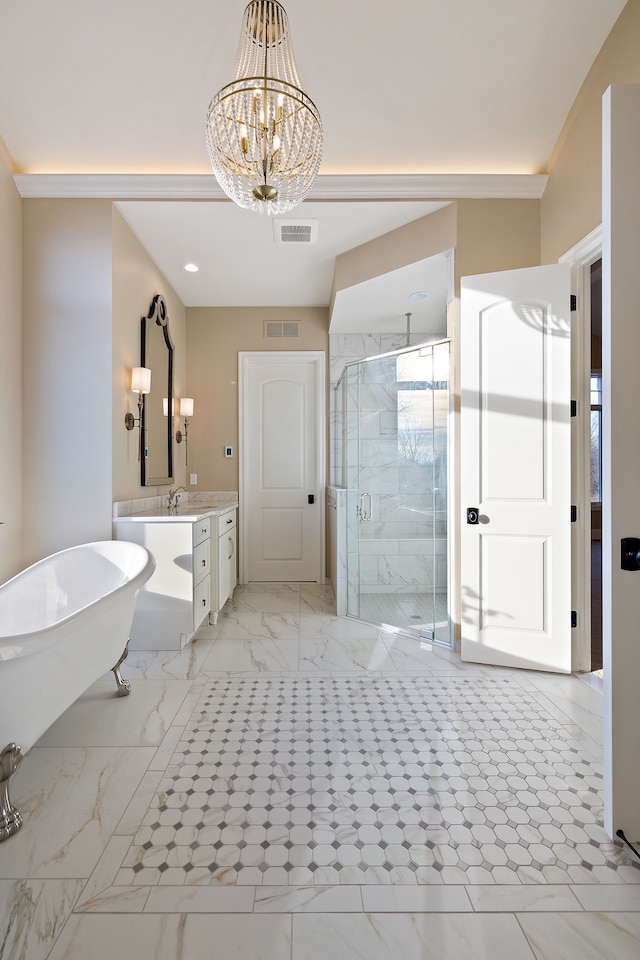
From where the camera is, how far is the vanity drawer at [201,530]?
306cm

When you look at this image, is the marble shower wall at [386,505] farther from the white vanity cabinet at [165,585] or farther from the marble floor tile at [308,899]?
the marble floor tile at [308,899]

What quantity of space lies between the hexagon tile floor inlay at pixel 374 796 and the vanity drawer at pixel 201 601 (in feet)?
2.32

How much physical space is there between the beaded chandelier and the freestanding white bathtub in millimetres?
1665

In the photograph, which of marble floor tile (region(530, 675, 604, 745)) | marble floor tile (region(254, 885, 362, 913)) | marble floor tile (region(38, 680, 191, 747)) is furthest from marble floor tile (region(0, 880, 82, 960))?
marble floor tile (region(530, 675, 604, 745))

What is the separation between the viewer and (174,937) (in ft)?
3.84

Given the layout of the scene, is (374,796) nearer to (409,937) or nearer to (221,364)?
(409,937)

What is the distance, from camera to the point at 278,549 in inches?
191

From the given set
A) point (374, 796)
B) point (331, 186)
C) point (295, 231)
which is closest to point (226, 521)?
point (295, 231)

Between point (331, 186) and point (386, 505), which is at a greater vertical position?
point (331, 186)

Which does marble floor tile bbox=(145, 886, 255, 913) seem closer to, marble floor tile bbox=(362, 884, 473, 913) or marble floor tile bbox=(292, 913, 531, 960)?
marble floor tile bbox=(292, 913, 531, 960)

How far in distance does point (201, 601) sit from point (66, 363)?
1708 millimetres

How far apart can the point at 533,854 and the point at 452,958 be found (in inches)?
17.3

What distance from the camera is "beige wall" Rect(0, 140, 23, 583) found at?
9.14 ft

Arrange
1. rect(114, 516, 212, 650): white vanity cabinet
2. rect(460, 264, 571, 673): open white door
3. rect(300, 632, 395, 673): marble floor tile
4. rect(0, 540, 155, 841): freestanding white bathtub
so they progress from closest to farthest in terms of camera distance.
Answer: rect(0, 540, 155, 841): freestanding white bathtub → rect(460, 264, 571, 673): open white door → rect(300, 632, 395, 673): marble floor tile → rect(114, 516, 212, 650): white vanity cabinet
